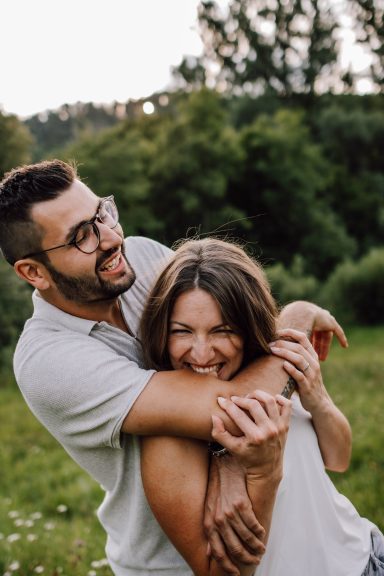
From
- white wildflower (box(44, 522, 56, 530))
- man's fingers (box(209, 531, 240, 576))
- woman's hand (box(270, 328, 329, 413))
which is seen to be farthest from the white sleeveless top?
white wildflower (box(44, 522, 56, 530))

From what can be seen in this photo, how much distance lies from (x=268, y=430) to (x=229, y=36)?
44.5 metres

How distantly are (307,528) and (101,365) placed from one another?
97 cm

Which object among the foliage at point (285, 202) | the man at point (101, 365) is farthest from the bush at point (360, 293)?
the man at point (101, 365)

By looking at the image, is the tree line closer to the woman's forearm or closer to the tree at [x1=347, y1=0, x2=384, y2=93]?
the tree at [x1=347, y1=0, x2=384, y2=93]

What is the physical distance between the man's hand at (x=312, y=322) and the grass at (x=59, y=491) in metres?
2.11

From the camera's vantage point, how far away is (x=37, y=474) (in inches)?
261

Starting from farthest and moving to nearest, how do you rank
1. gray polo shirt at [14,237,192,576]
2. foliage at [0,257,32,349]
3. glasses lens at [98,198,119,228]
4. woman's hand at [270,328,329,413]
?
foliage at [0,257,32,349] < glasses lens at [98,198,119,228] < woman's hand at [270,328,329,413] < gray polo shirt at [14,237,192,576]

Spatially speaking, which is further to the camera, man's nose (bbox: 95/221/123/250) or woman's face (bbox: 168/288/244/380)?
man's nose (bbox: 95/221/123/250)

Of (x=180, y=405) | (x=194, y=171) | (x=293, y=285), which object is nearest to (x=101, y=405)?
(x=180, y=405)

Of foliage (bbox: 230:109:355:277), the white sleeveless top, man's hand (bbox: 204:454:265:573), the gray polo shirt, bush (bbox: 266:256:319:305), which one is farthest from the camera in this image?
foliage (bbox: 230:109:355:277)

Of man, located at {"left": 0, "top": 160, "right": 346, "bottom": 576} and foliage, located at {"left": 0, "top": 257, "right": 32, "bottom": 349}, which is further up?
man, located at {"left": 0, "top": 160, "right": 346, "bottom": 576}

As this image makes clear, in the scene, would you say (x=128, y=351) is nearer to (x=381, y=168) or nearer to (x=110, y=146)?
(x=110, y=146)

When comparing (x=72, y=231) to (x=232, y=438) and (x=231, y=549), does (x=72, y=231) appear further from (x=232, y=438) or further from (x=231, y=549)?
(x=231, y=549)

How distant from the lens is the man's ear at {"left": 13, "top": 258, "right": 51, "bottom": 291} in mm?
2523
